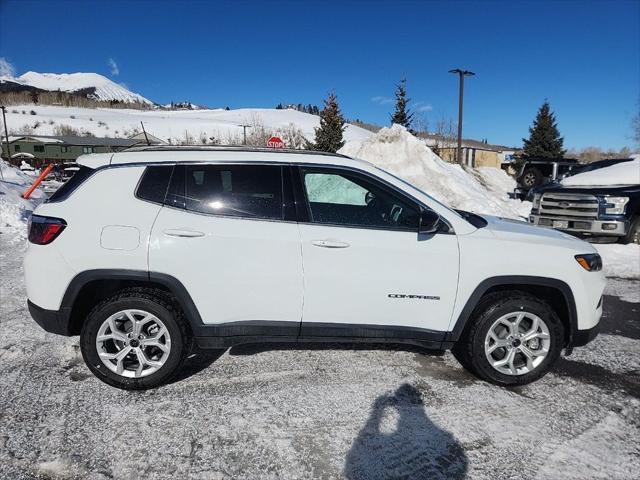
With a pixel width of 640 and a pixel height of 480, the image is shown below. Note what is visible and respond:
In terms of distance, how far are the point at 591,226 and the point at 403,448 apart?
761 cm

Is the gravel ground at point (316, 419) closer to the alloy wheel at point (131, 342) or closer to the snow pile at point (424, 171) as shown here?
the alloy wheel at point (131, 342)

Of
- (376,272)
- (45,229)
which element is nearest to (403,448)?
(376,272)

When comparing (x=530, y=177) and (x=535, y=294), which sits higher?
(x=530, y=177)

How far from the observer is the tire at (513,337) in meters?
3.21

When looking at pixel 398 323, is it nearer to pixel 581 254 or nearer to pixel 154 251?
pixel 581 254

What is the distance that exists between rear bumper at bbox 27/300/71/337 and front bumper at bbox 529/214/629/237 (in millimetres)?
8892

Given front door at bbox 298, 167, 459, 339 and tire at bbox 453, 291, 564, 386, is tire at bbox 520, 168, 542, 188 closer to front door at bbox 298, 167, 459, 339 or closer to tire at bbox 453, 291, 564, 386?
tire at bbox 453, 291, 564, 386

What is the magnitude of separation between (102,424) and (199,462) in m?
0.82

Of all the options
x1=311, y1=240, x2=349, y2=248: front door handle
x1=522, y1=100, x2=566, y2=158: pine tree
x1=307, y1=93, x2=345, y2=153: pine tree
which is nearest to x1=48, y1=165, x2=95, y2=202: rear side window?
x1=311, y1=240, x2=349, y2=248: front door handle

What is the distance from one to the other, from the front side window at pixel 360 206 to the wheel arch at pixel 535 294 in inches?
29.1

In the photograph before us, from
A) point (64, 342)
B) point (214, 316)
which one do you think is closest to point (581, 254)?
point (214, 316)

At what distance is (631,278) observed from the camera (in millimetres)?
6617

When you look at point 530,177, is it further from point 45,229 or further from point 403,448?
point 45,229

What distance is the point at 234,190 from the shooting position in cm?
311
